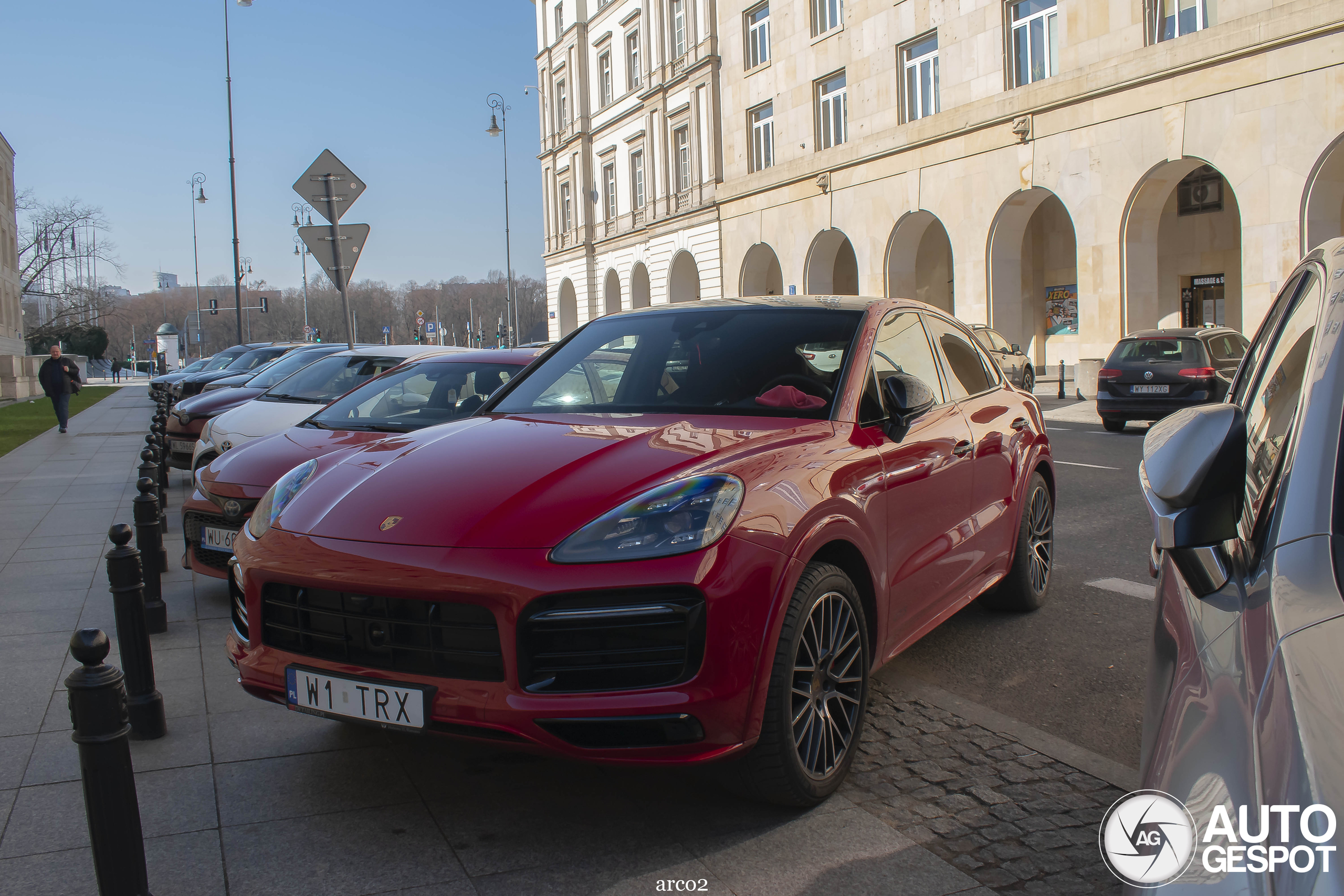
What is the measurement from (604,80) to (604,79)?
0.05 meters

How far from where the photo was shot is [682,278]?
43.0 meters

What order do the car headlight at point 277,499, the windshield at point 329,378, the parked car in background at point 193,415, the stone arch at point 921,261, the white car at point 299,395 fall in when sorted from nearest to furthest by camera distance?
the car headlight at point 277,499 → the white car at point 299,395 → the windshield at point 329,378 → the parked car in background at point 193,415 → the stone arch at point 921,261

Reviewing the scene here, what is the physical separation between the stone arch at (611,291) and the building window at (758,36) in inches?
599

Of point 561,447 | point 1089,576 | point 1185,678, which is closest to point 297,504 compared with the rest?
point 561,447

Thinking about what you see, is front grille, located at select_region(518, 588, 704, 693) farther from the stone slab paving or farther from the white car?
the white car

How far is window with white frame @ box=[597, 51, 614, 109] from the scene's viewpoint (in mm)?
48562

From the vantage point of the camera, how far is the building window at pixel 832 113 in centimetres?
3178

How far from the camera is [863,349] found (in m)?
4.12

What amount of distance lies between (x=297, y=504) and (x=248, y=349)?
26674 mm

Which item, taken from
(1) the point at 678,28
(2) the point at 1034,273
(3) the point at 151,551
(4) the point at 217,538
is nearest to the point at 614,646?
(4) the point at 217,538

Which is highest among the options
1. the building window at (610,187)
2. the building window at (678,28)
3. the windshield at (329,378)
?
the building window at (678,28)

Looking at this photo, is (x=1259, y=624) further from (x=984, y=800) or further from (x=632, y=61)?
(x=632, y=61)

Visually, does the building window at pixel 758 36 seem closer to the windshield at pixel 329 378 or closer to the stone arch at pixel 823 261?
the stone arch at pixel 823 261

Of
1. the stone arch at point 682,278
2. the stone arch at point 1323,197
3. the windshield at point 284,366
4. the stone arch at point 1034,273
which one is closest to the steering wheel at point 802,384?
the windshield at point 284,366
